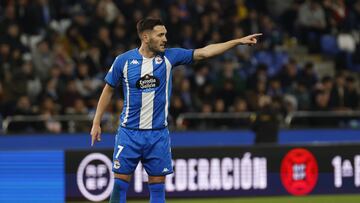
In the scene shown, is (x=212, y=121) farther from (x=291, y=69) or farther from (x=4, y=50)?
(x=4, y=50)

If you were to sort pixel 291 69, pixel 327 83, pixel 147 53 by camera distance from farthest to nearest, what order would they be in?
pixel 291 69 < pixel 327 83 < pixel 147 53

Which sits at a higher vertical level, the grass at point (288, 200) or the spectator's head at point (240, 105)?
the spectator's head at point (240, 105)

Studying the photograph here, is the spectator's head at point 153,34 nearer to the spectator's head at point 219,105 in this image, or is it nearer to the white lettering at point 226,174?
the white lettering at point 226,174

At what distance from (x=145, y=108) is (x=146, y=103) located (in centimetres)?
5

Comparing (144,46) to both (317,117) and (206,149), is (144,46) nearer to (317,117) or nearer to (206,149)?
(206,149)

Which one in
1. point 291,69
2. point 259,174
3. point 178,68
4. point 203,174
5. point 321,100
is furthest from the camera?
point 291,69

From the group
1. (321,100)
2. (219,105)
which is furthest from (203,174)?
(321,100)

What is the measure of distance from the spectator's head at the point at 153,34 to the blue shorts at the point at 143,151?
2.72 ft

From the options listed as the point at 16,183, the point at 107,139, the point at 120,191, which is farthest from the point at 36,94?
the point at 120,191

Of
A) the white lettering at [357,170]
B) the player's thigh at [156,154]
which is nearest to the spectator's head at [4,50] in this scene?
the white lettering at [357,170]

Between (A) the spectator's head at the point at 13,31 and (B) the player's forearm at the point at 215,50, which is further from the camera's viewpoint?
(A) the spectator's head at the point at 13,31

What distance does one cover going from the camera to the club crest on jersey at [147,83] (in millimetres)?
9461

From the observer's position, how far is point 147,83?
9.46 metres

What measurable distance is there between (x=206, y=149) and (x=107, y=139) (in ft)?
9.24
